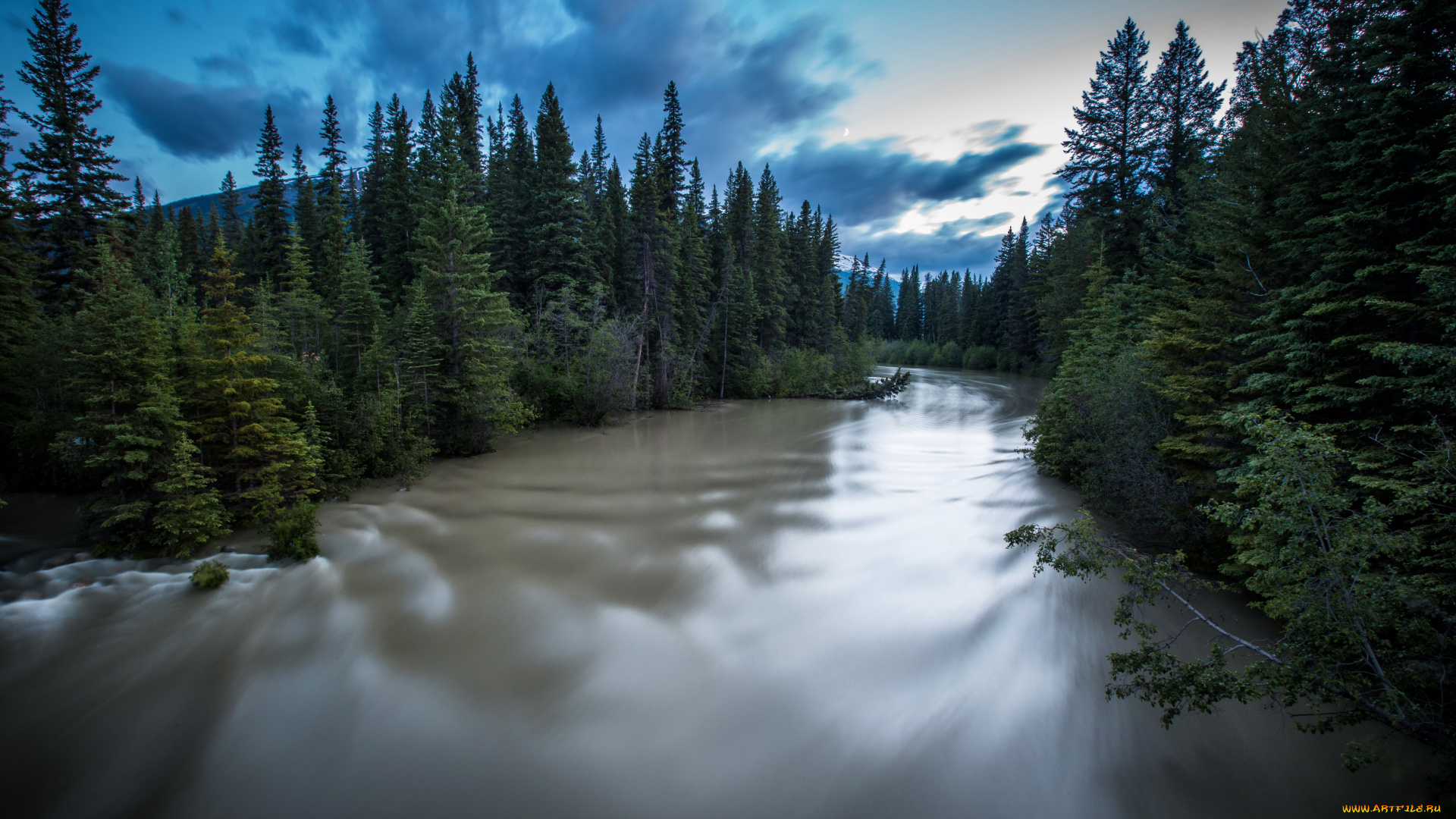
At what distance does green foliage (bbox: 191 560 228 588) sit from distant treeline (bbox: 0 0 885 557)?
966mm

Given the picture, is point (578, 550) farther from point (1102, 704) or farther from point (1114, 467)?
point (1114, 467)

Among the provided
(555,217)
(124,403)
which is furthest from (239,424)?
(555,217)

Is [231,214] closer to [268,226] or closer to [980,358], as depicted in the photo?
[268,226]

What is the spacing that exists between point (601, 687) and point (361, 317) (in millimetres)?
17451

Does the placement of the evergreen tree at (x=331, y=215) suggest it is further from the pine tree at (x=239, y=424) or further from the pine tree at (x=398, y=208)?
the pine tree at (x=239, y=424)

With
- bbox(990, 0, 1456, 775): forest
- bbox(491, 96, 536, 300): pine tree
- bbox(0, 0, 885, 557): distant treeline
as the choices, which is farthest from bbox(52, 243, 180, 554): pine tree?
bbox(491, 96, 536, 300): pine tree

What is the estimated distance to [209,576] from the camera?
7.46 meters

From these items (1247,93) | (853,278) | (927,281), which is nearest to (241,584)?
(1247,93)

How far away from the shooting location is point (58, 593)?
712cm

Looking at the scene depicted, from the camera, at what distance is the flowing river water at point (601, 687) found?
462 centimetres

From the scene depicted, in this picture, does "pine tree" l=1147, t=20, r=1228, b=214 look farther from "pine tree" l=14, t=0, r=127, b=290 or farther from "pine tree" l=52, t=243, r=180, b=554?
"pine tree" l=14, t=0, r=127, b=290

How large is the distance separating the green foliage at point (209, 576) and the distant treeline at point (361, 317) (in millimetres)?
966

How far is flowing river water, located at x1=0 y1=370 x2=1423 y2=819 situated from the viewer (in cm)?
462

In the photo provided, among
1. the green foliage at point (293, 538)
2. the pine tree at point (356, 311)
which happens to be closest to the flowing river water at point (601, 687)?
the green foliage at point (293, 538)
